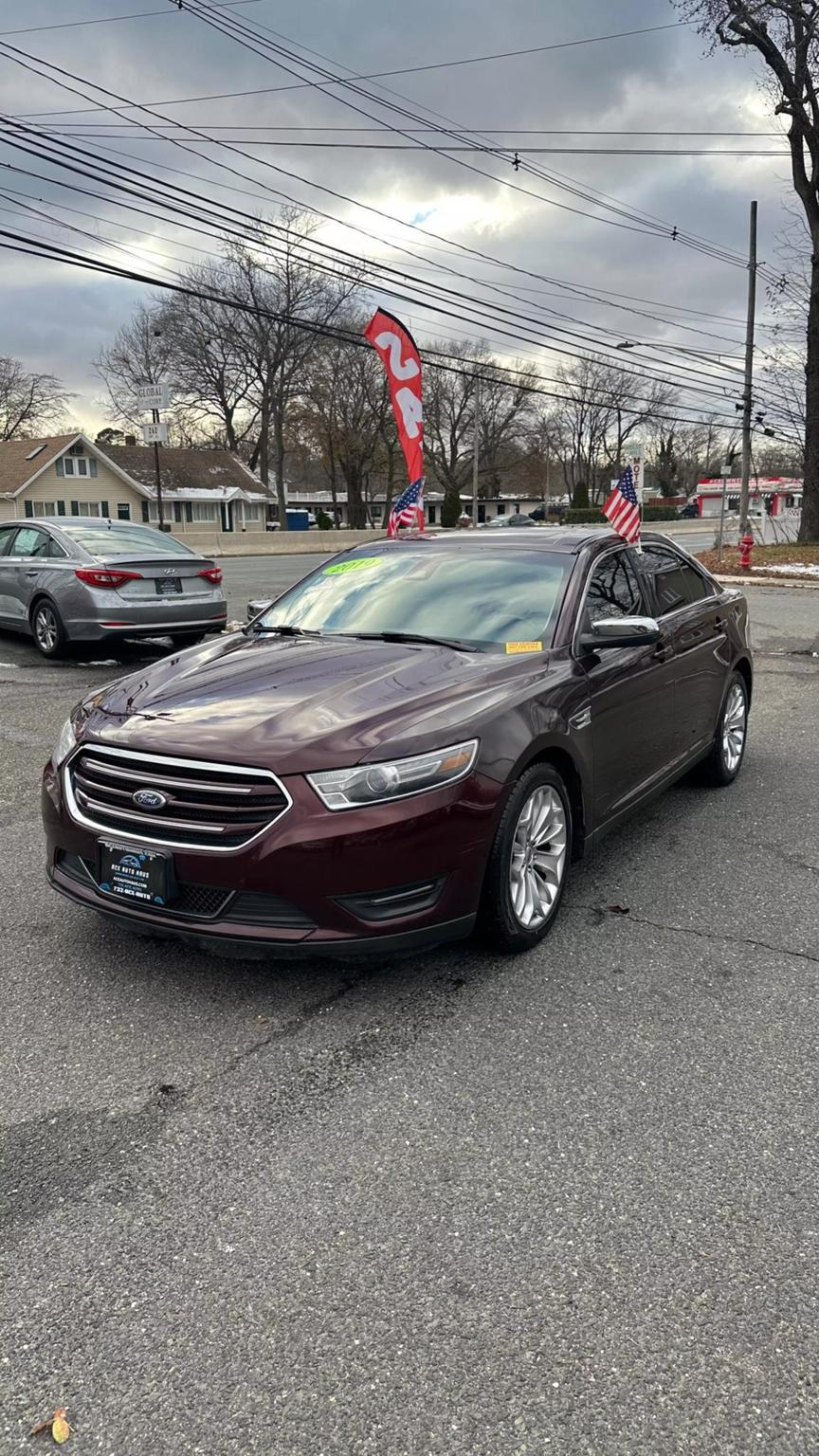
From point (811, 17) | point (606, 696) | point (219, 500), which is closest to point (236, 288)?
point (219, 500)

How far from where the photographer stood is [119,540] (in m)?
10.1

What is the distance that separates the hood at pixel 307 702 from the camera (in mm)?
3131

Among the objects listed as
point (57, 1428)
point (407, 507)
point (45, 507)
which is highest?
point (45, 507)

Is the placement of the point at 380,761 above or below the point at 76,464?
below

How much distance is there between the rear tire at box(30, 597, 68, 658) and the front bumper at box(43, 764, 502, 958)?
7.25m

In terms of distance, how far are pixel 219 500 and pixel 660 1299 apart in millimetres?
61922

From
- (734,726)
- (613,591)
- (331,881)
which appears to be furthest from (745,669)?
(331,881)

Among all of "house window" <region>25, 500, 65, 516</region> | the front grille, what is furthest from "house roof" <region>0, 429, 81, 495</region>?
the front grille

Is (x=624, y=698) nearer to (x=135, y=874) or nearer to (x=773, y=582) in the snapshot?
(x=135, y=874)

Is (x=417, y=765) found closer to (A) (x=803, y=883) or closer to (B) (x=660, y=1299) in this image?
(B) (x=660, y=1299)

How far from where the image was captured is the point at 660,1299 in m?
2.06

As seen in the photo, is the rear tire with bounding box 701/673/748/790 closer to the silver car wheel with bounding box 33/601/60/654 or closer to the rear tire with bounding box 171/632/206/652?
the rear tire with bounding box 171/632/206/652

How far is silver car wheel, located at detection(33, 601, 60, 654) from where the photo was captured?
9.97m

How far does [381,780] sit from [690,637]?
279 cm
